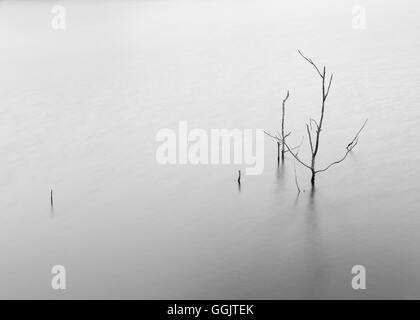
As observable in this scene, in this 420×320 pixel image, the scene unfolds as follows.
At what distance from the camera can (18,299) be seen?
18.4 ft

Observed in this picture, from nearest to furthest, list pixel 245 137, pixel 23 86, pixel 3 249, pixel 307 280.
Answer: pixel 307 280 < pixel 3 249 < pixel 245 137 < pixel 23 86

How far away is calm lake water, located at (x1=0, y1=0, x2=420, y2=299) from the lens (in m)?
5.96

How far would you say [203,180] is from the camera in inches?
322

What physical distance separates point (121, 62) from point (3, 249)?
420 inches

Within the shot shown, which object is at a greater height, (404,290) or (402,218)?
(402,218)

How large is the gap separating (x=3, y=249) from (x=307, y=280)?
300 cm

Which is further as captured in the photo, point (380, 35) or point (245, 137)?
point (380, 35)

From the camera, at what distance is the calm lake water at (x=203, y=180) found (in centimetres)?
596

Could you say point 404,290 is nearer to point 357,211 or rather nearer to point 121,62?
point 357,211

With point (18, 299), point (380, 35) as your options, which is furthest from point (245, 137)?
point (380, 35)
